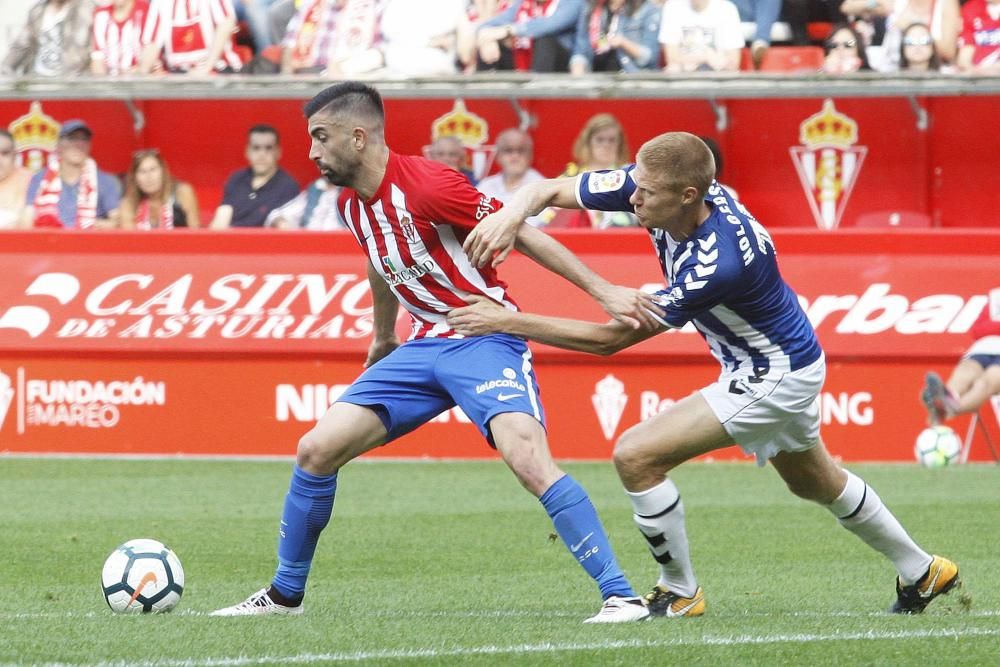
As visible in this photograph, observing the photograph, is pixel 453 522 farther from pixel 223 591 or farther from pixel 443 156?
pixel 443 156

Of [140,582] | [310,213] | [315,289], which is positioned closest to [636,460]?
[140,582]

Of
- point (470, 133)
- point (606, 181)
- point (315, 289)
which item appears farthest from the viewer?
point (470, 133)

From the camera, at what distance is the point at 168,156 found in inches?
717

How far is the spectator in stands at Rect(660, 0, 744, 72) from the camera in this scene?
15.6 meters

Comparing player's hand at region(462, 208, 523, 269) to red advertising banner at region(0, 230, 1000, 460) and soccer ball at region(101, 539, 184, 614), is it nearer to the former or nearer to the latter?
soccer ball at region(101, 539, 184, 614)

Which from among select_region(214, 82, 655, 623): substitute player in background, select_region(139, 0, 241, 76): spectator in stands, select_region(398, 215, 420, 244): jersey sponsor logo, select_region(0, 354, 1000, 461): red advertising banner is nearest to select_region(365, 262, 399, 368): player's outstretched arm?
select_region(214, 82, 655, 623): substitute player in background

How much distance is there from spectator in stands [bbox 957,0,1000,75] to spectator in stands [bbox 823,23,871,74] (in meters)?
0.87

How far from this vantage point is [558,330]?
242 inches

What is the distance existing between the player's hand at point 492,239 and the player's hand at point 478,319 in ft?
0.55

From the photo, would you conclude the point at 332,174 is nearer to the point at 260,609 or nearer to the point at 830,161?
the point at 260,609

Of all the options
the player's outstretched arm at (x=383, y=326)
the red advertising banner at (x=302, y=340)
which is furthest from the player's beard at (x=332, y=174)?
the red advertising banner at (x=302, y=340)

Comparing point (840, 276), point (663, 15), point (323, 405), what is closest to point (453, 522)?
point (323, 405)

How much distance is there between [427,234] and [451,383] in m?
0.57

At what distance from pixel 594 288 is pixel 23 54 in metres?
12.5
